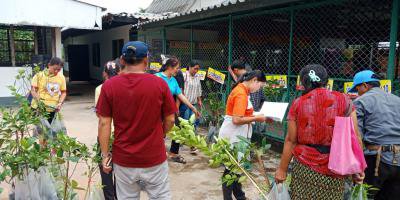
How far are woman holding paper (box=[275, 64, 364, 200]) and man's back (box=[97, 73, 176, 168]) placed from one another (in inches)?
35.9

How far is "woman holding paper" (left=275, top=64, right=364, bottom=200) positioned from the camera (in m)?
2.09

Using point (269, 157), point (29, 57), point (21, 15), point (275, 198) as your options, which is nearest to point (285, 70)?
point (269, 157)

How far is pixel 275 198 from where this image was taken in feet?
7.75

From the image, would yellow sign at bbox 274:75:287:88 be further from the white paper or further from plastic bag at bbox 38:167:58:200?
plastic bag at bbox 38:167:58:200

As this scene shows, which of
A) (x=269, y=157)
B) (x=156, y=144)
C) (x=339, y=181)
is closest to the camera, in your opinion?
(x=339, y=181)

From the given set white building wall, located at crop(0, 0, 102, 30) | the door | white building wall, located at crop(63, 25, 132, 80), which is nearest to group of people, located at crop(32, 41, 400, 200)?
white building wall, located at crop(0, 0, 102, 30)

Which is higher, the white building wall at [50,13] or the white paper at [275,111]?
the white building wall at [50,13]

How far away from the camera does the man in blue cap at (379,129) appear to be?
8.75 ft

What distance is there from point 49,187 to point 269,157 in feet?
11.6

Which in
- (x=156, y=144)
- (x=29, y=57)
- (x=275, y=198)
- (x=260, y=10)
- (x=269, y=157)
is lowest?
(x=269, y=157)

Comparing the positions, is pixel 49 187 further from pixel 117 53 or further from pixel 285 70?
pixel 117 53

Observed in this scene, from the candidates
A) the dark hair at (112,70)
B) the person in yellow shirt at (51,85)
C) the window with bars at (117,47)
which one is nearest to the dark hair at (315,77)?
the dark hair at (112,70)

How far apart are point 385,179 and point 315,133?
1.13 m

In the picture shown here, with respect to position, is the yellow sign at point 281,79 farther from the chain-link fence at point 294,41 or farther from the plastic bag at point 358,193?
the plastic bag at point 358,193
